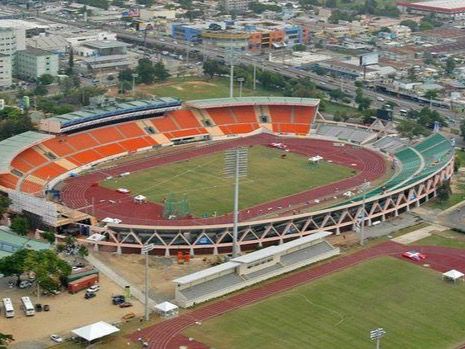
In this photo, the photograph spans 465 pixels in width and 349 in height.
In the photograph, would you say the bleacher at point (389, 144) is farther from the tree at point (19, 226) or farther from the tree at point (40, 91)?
the tree at point (40, 91)

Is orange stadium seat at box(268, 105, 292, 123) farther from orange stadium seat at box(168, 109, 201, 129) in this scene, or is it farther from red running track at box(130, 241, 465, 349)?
red running track at box(130, 241, 465, 349)

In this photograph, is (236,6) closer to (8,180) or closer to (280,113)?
(280,113)

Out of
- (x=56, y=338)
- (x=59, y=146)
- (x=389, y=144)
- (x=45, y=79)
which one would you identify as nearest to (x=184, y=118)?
(x=59, y=146)

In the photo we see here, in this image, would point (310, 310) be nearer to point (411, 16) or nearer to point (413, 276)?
point (413, 276)

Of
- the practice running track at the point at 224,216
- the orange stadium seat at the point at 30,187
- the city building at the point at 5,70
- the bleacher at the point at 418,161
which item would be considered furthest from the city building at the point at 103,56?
the orange stadium seat at the point at 30,187

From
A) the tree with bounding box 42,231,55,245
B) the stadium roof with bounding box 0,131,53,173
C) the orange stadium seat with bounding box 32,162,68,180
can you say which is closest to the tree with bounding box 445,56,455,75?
the stadium roof with bounding box 0,131,53,173

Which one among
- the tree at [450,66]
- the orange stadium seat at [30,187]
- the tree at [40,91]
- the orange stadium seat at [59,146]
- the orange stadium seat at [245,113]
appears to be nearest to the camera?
the orange stadium seat at [30,187]
